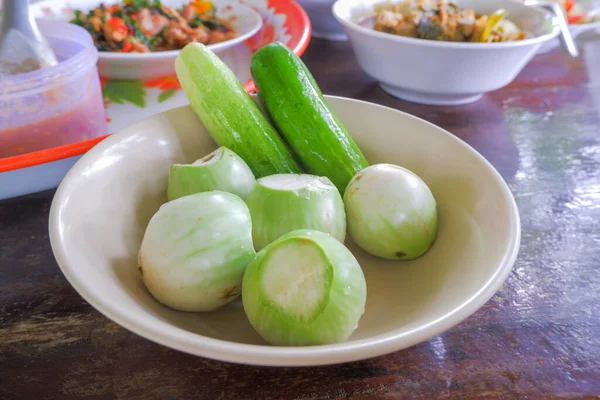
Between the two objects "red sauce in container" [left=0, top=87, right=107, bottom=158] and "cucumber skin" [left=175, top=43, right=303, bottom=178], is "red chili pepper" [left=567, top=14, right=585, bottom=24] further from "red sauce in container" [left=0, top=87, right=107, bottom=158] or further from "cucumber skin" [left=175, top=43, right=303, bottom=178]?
"red sauce in container" [left=0, top=87, right=107, bottom=158]

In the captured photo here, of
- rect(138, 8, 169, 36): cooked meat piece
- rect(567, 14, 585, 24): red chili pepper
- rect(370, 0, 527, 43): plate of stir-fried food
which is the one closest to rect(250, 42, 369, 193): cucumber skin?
rect(370, 0, 527, 43): plate of stir-fried food

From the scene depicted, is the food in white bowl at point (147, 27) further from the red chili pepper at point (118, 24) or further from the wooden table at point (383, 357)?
the wooden table at point (383, 357)

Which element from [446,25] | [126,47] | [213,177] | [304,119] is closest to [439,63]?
[446,25]

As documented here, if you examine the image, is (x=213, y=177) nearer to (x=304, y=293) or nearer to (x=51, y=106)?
(x=304, y=293)

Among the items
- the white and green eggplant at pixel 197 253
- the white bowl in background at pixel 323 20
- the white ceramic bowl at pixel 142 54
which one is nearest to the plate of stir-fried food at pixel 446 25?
the white bowl in background at pixel 323 20

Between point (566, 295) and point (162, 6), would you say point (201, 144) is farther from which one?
point (162, 6)
